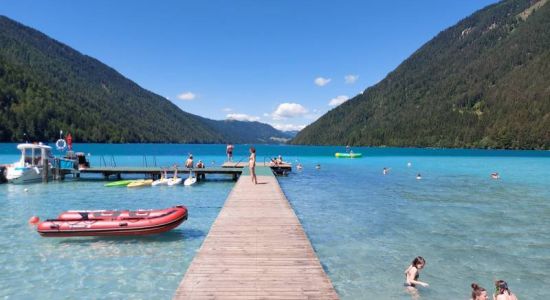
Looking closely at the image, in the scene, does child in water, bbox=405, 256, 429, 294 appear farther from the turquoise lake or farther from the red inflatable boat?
the red inflatable boat

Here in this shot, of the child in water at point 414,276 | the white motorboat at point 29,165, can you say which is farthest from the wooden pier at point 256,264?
the white motorboat at point 29,165

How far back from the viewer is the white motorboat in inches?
1588

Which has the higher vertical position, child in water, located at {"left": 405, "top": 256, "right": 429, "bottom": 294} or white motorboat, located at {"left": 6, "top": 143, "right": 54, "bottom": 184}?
white motorboat, located at {"left": 6, "top": 143, "right": 54, "bottom": 184}

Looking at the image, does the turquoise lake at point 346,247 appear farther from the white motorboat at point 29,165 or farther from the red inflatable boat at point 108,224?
the white motorboat at point 29,165

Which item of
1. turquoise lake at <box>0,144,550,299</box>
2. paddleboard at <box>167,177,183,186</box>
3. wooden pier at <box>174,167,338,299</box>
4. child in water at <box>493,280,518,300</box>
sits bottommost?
turquoise lake at <box>0,144,550,299</box>

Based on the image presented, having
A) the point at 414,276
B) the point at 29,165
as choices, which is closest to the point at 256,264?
the point at 414,276

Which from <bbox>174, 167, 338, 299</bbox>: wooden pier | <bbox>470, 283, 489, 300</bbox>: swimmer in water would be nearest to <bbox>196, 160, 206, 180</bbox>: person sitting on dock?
<bbox>174, 167, 338, 299</bbox>: wooden pier

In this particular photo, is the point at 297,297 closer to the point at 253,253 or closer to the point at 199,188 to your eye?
the point at 253,253

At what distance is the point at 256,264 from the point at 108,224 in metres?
9.62

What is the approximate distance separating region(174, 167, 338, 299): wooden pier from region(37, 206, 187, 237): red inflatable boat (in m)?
2.84

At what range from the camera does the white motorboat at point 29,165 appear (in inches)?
1588

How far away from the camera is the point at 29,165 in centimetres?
4169

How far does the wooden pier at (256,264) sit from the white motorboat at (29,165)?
32191mm

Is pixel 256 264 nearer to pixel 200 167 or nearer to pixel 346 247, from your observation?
pixel 346 247
